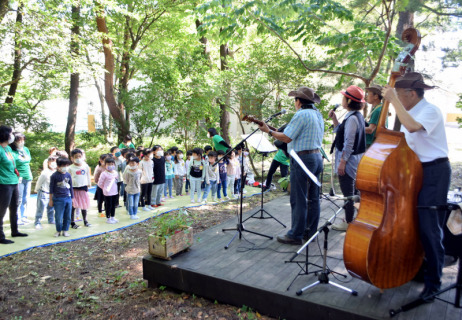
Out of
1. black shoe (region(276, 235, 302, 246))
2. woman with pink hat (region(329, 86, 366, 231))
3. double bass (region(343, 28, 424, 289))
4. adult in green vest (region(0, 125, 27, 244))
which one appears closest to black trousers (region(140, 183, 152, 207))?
adult in green vest (region(0, 125, 27, 244))

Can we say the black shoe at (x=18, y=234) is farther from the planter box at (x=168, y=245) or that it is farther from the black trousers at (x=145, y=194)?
the planter box at (x=168, y=245)

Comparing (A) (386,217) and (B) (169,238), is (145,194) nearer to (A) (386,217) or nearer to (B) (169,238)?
(B) (169,238)

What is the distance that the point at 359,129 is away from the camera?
4.24 meters

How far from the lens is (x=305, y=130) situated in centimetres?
399

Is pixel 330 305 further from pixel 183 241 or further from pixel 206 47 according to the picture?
pixel 206 47

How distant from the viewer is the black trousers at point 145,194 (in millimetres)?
7685

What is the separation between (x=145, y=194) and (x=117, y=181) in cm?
84

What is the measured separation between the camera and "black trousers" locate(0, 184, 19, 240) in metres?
5.15

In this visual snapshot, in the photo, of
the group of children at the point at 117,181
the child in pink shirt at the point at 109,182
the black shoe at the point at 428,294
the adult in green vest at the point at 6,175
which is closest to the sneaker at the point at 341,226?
the group of children at the point at 117,181

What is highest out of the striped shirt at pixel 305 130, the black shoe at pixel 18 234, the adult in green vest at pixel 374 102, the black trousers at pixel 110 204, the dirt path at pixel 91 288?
the adult in green vest at pixel 374 102

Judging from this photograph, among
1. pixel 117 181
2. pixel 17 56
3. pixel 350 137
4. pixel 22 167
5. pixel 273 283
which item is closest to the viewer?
pixel 273 283

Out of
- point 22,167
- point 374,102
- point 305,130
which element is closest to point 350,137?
point 305,130

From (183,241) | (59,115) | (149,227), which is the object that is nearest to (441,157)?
(183,241)

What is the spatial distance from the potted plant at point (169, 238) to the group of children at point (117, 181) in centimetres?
92
